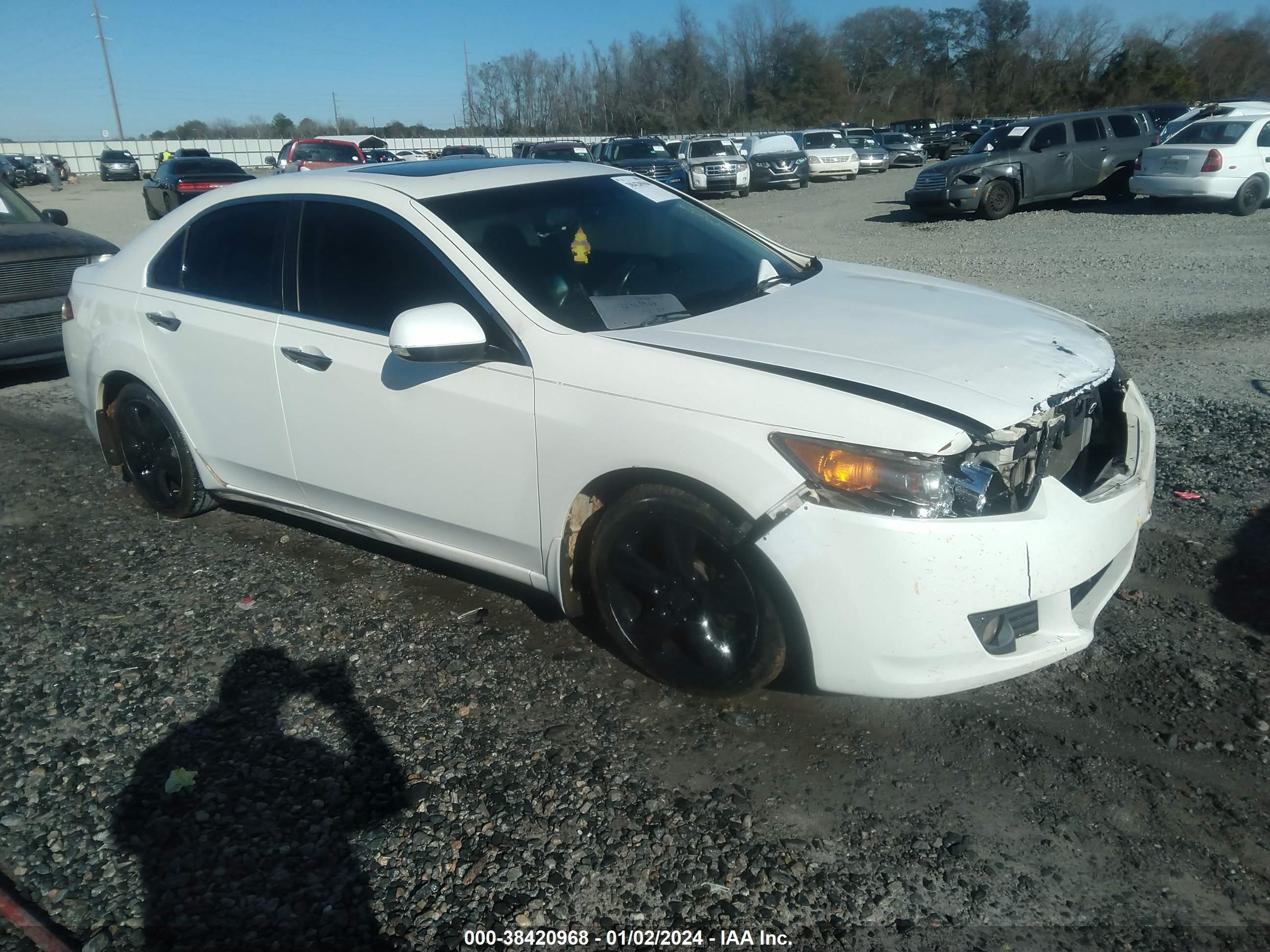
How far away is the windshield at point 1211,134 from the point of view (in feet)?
52.8

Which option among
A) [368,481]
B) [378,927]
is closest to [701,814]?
[378,927]

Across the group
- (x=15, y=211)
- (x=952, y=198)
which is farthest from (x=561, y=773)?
(x=952, y=198)

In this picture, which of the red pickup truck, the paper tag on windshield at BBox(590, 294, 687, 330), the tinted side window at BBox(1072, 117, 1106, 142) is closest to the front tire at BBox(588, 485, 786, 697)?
the paper tag on windshield at BBox(590, 294, 687, 330)

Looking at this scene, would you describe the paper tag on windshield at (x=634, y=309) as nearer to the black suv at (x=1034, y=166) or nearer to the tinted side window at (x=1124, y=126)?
the black suv at (x=1034, y=166)

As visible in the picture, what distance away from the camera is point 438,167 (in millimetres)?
4176

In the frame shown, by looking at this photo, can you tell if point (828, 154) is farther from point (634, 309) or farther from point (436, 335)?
point (436, 335)

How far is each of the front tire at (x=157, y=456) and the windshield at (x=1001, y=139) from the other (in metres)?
16.8

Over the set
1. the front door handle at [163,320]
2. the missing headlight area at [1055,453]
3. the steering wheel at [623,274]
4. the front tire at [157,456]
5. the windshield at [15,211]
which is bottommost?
the front tire at [157,456]

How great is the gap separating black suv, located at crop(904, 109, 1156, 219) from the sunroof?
49.1ft

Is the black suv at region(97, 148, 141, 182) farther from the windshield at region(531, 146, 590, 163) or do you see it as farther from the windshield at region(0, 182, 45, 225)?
the windshield at region(0, 182, 45, 225)

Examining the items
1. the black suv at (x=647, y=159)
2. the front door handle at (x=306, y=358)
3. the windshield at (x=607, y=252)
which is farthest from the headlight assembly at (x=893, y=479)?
the black suv at (x=647, y=159)

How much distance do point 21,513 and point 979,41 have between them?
8949 cm

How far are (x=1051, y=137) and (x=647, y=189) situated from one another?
16298mm

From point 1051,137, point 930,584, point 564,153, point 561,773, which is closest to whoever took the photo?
point 930,584
